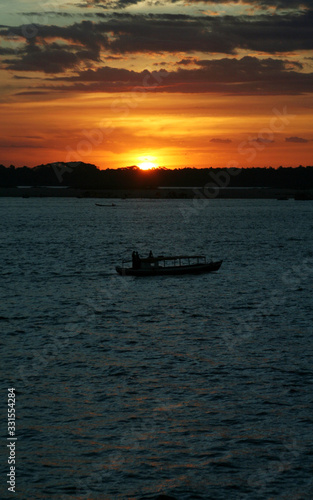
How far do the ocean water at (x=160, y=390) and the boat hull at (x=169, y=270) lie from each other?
8532mm

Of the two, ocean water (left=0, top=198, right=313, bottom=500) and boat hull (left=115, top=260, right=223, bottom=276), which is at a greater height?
boat hull (left=115, top=260, right=223, bottom=276)

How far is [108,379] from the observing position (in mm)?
34500

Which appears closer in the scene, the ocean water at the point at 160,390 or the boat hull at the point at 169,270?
the ocean water at the point at 160,390

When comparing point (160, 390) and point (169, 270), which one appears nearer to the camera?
point (160, 390)

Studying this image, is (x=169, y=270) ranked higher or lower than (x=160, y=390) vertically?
higher

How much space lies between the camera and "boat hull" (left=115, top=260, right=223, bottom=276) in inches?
3123

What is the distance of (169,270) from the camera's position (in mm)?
80438

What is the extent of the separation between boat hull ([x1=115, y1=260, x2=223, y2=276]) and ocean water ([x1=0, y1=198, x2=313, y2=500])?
8.53 m

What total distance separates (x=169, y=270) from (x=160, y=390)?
4799 centimetres

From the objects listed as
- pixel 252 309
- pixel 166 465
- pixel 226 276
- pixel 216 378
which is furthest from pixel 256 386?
pixel 226 276

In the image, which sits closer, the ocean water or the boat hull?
the ocean water

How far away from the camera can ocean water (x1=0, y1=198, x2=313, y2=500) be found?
23500 millimetres

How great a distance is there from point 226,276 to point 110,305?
85.2 ft

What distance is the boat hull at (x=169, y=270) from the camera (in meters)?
79.3
